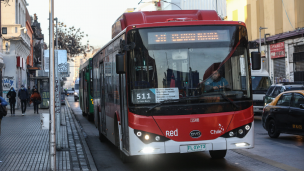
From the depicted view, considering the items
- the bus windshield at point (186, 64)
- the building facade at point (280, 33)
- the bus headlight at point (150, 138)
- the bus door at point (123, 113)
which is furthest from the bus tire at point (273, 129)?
the building facade at point (280, 33)

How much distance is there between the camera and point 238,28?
814 cm

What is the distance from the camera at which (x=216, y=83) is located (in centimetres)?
777

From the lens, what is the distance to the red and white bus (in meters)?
7.66

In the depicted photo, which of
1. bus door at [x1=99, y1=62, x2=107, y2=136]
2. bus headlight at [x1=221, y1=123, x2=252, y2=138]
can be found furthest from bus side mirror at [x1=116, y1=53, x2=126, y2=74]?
bus door at [x1=99, y1=62, x2=107, y2=136]

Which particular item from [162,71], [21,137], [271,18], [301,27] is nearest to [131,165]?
[162,71]

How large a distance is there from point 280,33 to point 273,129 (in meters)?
20.8

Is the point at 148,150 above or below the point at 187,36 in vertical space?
below

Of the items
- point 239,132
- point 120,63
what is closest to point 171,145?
point 239,132

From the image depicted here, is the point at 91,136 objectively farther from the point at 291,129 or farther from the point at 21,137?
the point at 291,129

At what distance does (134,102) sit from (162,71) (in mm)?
745

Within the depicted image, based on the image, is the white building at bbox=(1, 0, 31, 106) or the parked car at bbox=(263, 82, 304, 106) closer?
the parked car at bbox=(263, 82, 304, 106)

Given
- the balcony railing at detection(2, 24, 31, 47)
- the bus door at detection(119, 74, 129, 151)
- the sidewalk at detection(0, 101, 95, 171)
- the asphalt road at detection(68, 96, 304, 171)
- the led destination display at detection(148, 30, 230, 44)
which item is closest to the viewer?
the led destination display at detection(148, 30, 230, 44)

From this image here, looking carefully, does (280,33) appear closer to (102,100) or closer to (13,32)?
(13,32)

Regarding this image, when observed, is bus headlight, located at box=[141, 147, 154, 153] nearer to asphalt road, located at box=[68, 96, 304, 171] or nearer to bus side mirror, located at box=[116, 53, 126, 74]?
asphalt road, located at box=[68, 96, 304, 171]
